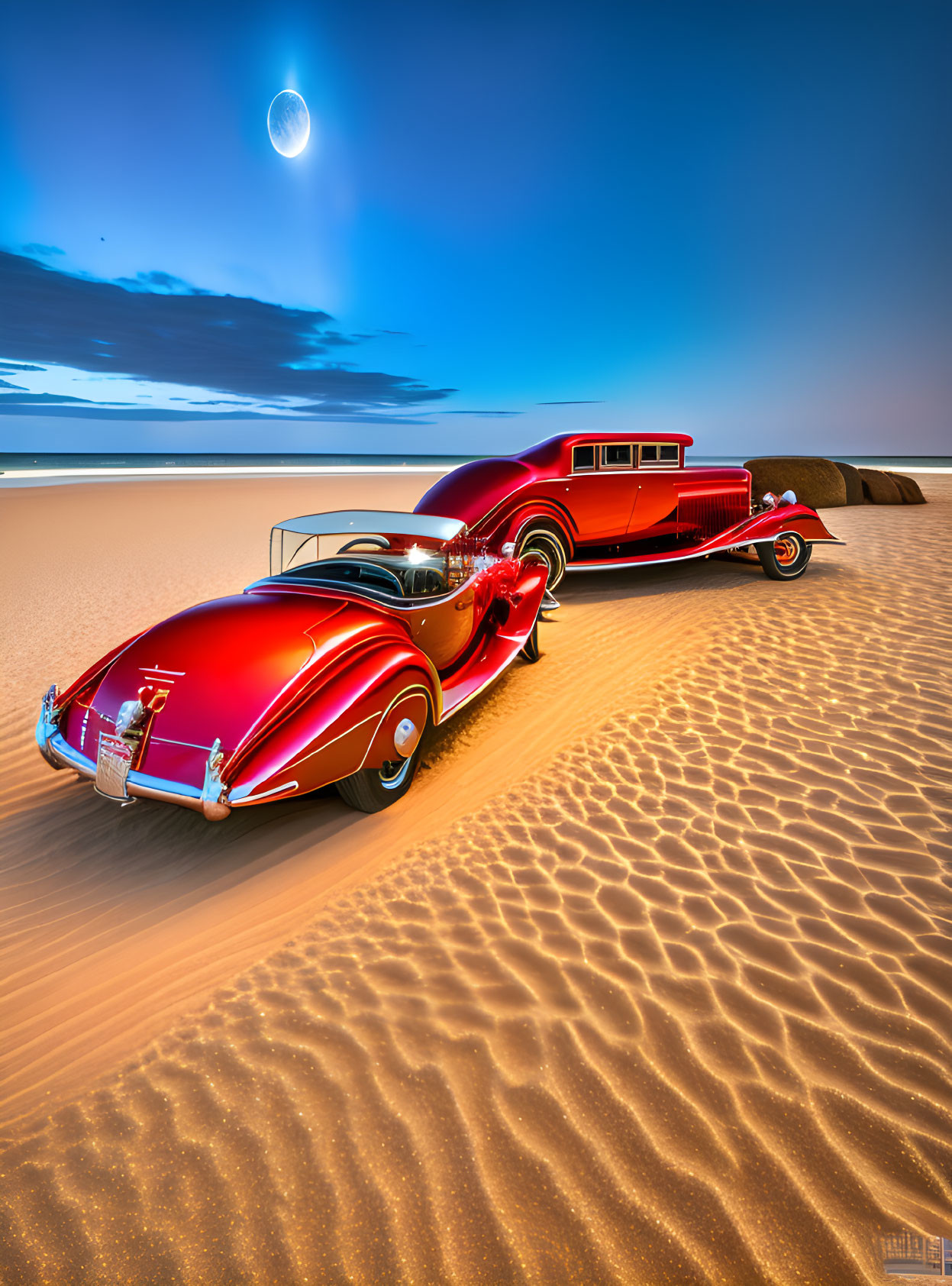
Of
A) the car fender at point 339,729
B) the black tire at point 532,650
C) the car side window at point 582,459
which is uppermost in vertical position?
the car side window at point 582,459

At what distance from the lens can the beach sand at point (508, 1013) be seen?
1816 millimetres

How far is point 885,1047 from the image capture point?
234 cm

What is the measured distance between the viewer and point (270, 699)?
3078 mm

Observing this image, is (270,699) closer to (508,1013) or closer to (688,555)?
(508,1013)

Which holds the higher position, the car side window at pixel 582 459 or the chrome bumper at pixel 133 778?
the car side window at pixel 582 459

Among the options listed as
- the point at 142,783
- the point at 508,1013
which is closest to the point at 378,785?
the point at 142,783

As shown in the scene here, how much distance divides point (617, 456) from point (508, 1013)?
7.26 meters

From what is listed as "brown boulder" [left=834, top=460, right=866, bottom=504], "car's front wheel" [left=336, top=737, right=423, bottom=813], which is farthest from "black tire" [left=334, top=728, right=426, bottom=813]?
"brown boulder" [left=834, top=460, right=866, bottom=504]

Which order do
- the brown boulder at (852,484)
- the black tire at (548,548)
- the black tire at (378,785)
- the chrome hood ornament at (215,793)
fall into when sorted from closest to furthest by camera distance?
1. the chrome hood ornament at (215,793)
2. the black tire at (378,785)
3. the black tire at (548,548)
4. the brown boulder at (852,484)

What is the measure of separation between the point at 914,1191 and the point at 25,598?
35.3ft

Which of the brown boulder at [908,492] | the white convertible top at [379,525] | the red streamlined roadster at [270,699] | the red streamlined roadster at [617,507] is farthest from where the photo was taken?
the brown boulder at [908,492]

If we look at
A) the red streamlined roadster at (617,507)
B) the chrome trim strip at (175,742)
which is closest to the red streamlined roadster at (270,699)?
the chrome trim strip at (175,742)

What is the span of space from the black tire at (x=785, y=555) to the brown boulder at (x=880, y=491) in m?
9.92

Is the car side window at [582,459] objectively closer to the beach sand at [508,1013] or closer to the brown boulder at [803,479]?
the beach sand at [508,1013]
